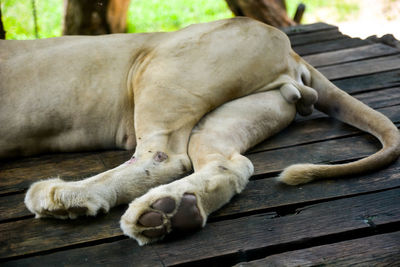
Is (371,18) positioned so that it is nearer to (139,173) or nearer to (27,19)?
(27,19)

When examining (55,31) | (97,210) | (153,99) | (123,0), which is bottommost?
(55,31)

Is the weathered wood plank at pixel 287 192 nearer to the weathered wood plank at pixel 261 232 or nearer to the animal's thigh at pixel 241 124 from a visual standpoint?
the weathered wood plank at pixel 261 232

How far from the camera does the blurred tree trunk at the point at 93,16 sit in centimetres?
474

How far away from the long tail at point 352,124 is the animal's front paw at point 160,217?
39cm

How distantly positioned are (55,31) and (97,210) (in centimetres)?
493

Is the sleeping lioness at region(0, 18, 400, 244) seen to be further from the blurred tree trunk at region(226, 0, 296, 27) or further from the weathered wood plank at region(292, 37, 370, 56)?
the blurred tree trunk at region(226, 0, 296, 27)

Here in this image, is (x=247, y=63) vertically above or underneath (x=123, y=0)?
above

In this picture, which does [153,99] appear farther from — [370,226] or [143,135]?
[370,226]

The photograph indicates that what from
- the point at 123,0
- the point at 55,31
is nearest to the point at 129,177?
the point at 123,0

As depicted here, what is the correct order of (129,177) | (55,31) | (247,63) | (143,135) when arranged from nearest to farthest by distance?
(129,177) < (143,135) < (247,63) < (55,31)

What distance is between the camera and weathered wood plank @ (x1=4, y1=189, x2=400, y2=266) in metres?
1.44

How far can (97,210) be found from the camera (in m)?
1.65

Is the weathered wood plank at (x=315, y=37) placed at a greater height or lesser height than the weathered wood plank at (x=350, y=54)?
lesser

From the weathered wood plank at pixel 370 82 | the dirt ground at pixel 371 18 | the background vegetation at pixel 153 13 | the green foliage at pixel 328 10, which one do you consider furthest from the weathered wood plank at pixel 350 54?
the green foliage at pixel 328 10
